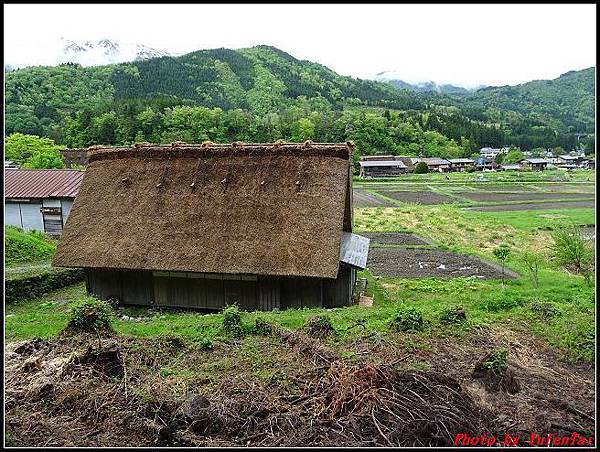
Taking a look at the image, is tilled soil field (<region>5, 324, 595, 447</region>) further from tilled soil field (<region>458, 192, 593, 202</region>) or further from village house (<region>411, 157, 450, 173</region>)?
village house (<region>411, 157, 450, 173</region>)

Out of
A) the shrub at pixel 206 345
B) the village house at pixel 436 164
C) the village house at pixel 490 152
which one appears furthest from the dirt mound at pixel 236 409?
the village house at pixel 490 152

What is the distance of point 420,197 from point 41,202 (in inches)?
1375

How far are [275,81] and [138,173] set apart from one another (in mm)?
131221

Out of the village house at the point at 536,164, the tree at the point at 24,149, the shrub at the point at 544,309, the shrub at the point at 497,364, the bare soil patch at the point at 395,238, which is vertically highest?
the tree at the point at 24,149

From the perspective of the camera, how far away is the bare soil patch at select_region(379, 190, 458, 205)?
140 ft

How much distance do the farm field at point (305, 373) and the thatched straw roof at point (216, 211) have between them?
5.45 ft

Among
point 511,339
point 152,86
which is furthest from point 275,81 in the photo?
point 511,339

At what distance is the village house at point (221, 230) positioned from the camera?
1230 cm

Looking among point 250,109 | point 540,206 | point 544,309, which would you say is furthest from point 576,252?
point 250,109

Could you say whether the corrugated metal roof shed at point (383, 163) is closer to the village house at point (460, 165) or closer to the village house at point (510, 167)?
the village house at point (460, 165)

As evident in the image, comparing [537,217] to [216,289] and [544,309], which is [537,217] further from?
[216,289]

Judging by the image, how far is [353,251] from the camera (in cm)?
1360

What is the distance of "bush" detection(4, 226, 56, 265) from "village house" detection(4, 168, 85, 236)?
216 cm

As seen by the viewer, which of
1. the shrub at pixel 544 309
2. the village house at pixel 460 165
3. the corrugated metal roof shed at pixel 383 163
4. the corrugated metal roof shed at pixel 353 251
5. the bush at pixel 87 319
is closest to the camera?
the bush at pixel 87 319
